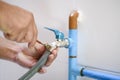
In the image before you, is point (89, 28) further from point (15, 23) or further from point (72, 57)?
point (15, 23)

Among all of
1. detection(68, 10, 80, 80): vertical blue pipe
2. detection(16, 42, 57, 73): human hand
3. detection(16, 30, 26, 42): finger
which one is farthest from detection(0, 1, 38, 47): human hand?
detection(68, 10, 80, 80): vertical blue pipe

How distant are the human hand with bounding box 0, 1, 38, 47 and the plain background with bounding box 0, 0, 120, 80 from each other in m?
0.40

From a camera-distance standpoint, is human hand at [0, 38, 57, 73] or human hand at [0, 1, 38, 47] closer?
human hand at [0, 1, 38, 47]

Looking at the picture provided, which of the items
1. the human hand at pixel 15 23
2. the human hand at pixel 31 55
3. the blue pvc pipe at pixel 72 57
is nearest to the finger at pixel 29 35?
the human hand at pixel 15 23

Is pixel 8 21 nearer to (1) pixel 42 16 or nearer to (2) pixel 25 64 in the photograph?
(2) pixel 25 64

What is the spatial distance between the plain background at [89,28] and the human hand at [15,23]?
0.40 meters

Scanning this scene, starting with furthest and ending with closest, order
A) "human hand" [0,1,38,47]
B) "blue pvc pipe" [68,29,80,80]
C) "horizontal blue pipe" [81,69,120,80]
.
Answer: "blue pvc pipe" [68,29,80,80], "horizontal blue pipe" [81,69,120,80], "human hand" [0,1,38,47]

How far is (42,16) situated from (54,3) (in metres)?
0.09

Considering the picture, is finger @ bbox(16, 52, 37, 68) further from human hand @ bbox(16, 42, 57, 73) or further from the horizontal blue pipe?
the horizontal blue pipe

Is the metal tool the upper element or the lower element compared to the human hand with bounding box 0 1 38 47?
lower

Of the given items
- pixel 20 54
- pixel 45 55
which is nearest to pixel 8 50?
pixel 20 54

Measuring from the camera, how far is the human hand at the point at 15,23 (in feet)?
1.27

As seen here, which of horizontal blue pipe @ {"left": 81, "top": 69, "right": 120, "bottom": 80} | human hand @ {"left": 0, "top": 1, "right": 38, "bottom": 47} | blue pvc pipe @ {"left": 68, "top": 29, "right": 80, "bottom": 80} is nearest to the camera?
human hand @ {"left": 0, "top": 1, "right": 38, "bottom": 47}

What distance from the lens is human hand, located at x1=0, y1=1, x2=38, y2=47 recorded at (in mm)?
387
